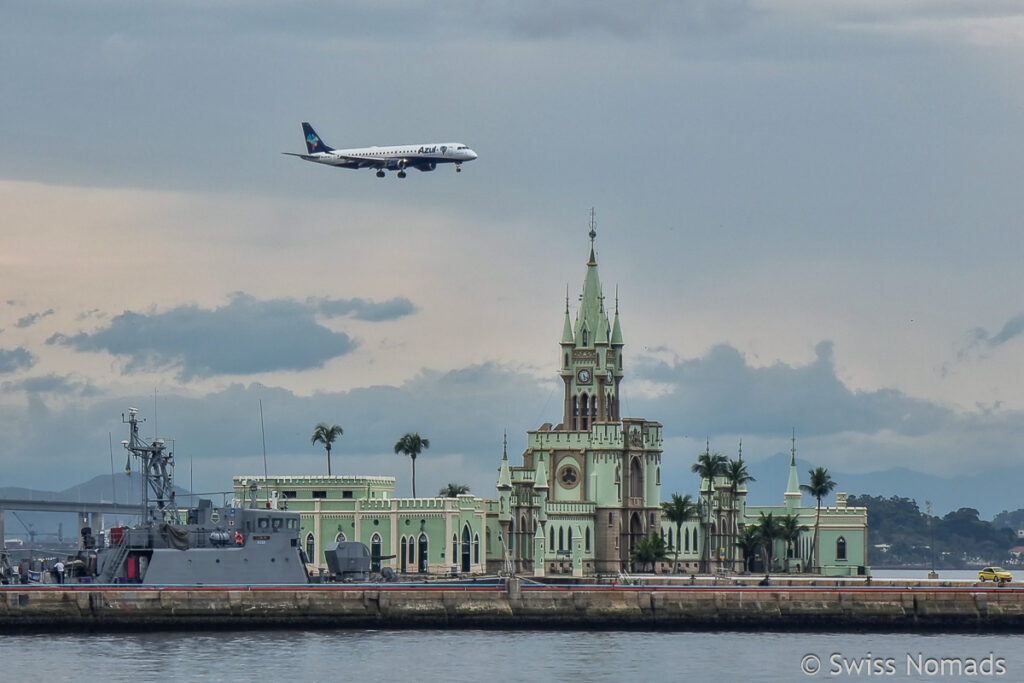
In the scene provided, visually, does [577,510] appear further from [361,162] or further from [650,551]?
[361,162]

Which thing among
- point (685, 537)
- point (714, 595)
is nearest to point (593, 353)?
point (685, 537)

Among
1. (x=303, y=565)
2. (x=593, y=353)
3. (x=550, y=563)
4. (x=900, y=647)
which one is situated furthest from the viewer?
(x=593, y=353)

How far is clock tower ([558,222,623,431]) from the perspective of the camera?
168 meters

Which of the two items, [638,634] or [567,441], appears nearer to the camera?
[638,634]

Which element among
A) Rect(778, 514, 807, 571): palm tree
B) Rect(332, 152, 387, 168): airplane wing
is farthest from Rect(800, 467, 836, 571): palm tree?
Rect(332, 152, 387, 168): airplane wing

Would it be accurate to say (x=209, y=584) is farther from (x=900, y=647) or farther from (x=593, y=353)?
(x=593, y=353)

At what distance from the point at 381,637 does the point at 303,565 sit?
5.87m

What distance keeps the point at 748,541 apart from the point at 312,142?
5010cm

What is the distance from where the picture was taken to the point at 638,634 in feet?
306

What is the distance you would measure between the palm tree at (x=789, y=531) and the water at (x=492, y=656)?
73.6 meters

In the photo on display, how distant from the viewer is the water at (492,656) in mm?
76625

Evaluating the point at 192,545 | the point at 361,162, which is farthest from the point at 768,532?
the point at 192,545

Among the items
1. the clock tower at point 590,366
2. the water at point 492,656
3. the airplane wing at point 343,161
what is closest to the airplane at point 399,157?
the airplane wing at point 343,161

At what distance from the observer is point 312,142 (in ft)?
503
